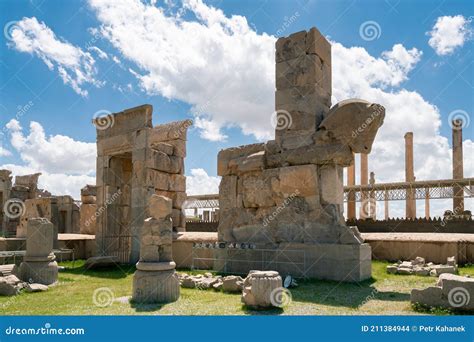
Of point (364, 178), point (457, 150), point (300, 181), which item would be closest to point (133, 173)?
point (300, 181)

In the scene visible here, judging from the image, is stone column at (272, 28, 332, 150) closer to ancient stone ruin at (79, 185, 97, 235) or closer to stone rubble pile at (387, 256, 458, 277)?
stone rubble pile at (387, 256, 458, 277)

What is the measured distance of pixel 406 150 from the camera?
3077 cm

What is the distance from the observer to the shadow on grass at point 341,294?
5761mm

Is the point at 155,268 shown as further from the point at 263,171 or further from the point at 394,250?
the point at 394,250

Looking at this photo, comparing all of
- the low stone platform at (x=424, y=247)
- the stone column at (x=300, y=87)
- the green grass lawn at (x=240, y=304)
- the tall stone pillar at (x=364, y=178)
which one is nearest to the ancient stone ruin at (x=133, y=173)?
the green grass lawn at (x=240, y=304)

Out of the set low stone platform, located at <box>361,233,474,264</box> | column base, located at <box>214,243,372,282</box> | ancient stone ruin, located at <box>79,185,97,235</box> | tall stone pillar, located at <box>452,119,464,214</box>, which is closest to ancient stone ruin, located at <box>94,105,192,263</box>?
ancient stone ruin, located at <box>79,185,97,235</box>

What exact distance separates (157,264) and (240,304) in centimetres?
160

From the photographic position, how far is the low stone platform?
852 centimetres

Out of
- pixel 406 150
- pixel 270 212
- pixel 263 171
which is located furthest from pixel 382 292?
pixel 406 150

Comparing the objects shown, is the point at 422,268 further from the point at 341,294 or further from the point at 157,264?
the point at 157,264

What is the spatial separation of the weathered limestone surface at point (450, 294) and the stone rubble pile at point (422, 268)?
2363mm

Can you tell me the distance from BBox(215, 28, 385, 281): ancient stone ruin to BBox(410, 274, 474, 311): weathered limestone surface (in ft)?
6.02

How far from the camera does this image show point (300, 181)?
26.4 ft

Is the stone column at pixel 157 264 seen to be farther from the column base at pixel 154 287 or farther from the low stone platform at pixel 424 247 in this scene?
the low stone platform at pixel 424 247
